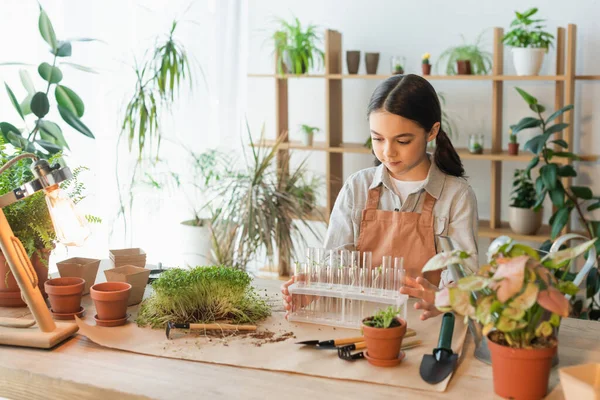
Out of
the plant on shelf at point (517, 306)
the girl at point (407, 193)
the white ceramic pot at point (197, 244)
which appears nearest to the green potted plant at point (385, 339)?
the plant on shelf at point (517, 306)

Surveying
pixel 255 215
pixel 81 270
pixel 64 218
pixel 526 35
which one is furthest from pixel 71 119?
pixel 526 35

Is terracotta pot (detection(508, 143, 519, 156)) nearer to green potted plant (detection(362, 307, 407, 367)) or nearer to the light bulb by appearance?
green potted plant (detection(362, 307, 407, 367))

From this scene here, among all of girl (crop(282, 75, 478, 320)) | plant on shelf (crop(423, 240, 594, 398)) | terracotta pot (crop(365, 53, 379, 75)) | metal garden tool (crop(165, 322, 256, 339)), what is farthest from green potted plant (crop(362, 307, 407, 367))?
terracotta pot (crop(365, 53, 379, 75))

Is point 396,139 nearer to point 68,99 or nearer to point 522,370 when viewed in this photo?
point 522,370

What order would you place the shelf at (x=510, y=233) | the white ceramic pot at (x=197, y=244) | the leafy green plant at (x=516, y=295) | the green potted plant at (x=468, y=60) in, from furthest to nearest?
the white ceramic pot at (x=197, y=244), the green potted plant at (x=468, y=60), the shelf at (x=510, y=233), the leafy green plant at (x=516, y=295)

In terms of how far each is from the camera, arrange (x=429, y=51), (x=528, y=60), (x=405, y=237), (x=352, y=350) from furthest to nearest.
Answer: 1. (x=429, y=51)
2. (x=528, y=60)
3. (x=405, y=237)
4. (x=352, y=350)

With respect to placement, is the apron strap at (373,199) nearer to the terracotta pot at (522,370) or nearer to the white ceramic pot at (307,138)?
the terracotta pot at (522,370)

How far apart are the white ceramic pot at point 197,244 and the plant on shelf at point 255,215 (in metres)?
0.08

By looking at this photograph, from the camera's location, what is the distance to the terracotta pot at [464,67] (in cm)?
434

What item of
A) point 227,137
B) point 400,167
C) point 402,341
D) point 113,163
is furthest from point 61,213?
point 227,137

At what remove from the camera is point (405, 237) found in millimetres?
2482

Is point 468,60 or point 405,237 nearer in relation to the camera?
point 405,237

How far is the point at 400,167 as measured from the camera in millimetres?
2424

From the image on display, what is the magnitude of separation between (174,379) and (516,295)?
74 cm
